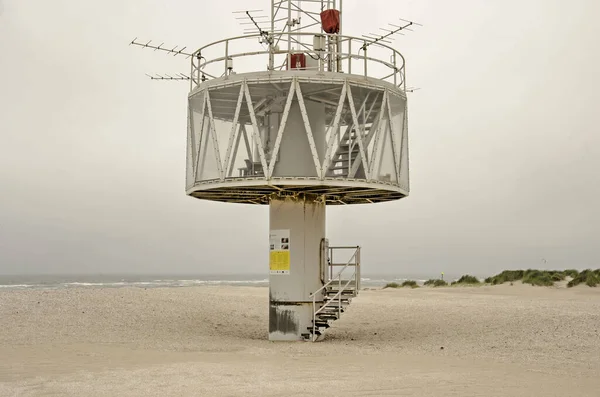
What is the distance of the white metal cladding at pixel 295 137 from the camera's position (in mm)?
18297

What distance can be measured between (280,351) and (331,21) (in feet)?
34.9

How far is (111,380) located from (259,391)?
3.07m

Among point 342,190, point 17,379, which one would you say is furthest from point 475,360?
point 17,379

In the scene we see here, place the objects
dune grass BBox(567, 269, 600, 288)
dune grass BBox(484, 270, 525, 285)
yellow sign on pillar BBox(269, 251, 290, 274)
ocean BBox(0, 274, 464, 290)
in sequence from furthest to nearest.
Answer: ocean BBox(0, 274, 464, 290), dune grass BBox(484, 270, 525, 285), dune grass BBox(567, 269, 600, 288), yellow sign on pillar BBox(269, 251, 290, 274)

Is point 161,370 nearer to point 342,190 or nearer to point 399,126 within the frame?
point 342,190

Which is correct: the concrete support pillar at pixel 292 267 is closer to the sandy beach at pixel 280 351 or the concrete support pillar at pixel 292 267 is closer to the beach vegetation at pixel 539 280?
the sandy beach at pixel 280 351

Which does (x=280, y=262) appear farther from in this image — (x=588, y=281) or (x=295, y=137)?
(x=588, y=281)

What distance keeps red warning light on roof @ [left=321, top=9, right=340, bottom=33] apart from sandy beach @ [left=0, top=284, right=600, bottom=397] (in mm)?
9926

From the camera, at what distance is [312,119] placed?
19344 millimetres

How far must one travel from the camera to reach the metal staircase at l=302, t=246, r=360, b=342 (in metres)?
19.5

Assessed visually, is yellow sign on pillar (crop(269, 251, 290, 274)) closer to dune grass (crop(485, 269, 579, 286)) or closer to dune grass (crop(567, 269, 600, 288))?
dune grass (crop(567, 269, 600, 288))

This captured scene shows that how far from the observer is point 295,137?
62.1 feet

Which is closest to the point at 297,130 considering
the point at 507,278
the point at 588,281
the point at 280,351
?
the point at 280,351

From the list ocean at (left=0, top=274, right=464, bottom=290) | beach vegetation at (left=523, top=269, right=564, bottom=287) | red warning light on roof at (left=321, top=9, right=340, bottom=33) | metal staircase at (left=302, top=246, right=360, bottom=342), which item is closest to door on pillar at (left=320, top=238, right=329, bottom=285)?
metal staircase at (left=302, top=246, right=360, bottom=342)
